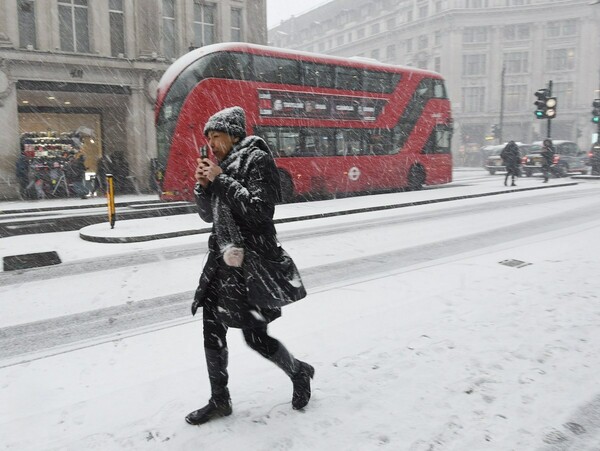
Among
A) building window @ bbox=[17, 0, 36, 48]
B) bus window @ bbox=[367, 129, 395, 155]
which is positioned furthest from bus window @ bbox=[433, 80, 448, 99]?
building window @ bbox=[17, 0, 36, 48]

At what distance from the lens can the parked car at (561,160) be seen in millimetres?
24891

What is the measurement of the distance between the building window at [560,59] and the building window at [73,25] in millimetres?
56564

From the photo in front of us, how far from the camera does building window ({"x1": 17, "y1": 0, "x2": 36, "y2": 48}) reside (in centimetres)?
1984

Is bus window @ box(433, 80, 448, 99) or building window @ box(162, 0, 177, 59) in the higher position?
building window @ box(162, 0, 177, 59)

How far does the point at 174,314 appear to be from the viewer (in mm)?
4906

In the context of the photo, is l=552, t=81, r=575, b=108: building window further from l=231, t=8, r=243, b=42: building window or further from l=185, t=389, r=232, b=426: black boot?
l=185, t=389, r=232, b=426: black boot

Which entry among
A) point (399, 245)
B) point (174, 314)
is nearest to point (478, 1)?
point (399, 245)

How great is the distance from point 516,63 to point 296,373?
6727cm

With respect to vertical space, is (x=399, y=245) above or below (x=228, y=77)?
below

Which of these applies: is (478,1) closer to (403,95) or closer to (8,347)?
(403,95)

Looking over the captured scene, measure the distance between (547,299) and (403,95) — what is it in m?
13.2

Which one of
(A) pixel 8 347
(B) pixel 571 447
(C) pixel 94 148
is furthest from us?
(C) pixel 94 148

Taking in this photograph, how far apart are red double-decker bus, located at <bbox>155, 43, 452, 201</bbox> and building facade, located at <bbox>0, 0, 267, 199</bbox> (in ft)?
31.6

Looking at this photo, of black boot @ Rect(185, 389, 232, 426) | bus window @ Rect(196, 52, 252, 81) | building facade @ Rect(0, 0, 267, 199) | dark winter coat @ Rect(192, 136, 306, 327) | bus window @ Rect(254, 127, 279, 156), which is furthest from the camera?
building facade @ Rect(0, 0, 267, 199)
